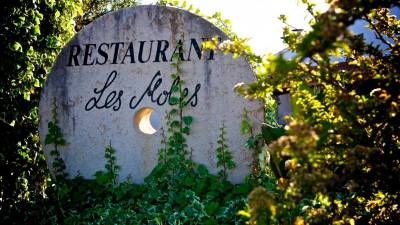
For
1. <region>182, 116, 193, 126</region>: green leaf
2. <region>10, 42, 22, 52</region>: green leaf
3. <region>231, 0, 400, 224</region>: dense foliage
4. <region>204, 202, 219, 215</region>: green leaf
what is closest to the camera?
<region>231, 0, 400, 224</region>: dense foliage

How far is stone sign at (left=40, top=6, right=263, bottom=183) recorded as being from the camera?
4227 millimetres

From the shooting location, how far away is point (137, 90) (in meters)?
4.46

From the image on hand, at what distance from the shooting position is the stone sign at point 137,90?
13.9 ft

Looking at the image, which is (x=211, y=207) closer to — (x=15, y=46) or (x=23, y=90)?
(x=23, y=90)

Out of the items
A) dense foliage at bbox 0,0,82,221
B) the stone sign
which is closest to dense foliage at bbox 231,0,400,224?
the stone sign

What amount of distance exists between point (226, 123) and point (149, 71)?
3.13ft

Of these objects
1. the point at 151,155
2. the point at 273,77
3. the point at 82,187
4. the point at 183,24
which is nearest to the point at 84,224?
the point at 82,187

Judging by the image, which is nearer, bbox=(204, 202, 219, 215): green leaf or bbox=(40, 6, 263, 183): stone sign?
bbox=(204, 202, 219, 215): green leaf

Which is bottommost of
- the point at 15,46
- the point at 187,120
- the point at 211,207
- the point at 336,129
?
the point at 211,207

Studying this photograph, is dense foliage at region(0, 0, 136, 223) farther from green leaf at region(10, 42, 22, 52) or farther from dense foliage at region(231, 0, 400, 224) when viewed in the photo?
dense foliage at region(231, 0, 400, 224)

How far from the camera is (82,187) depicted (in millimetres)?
4289

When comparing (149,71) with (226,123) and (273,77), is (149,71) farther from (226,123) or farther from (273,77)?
(273,77)

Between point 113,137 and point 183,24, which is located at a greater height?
point 183,24

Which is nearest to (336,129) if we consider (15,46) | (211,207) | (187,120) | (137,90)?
(211,207)
